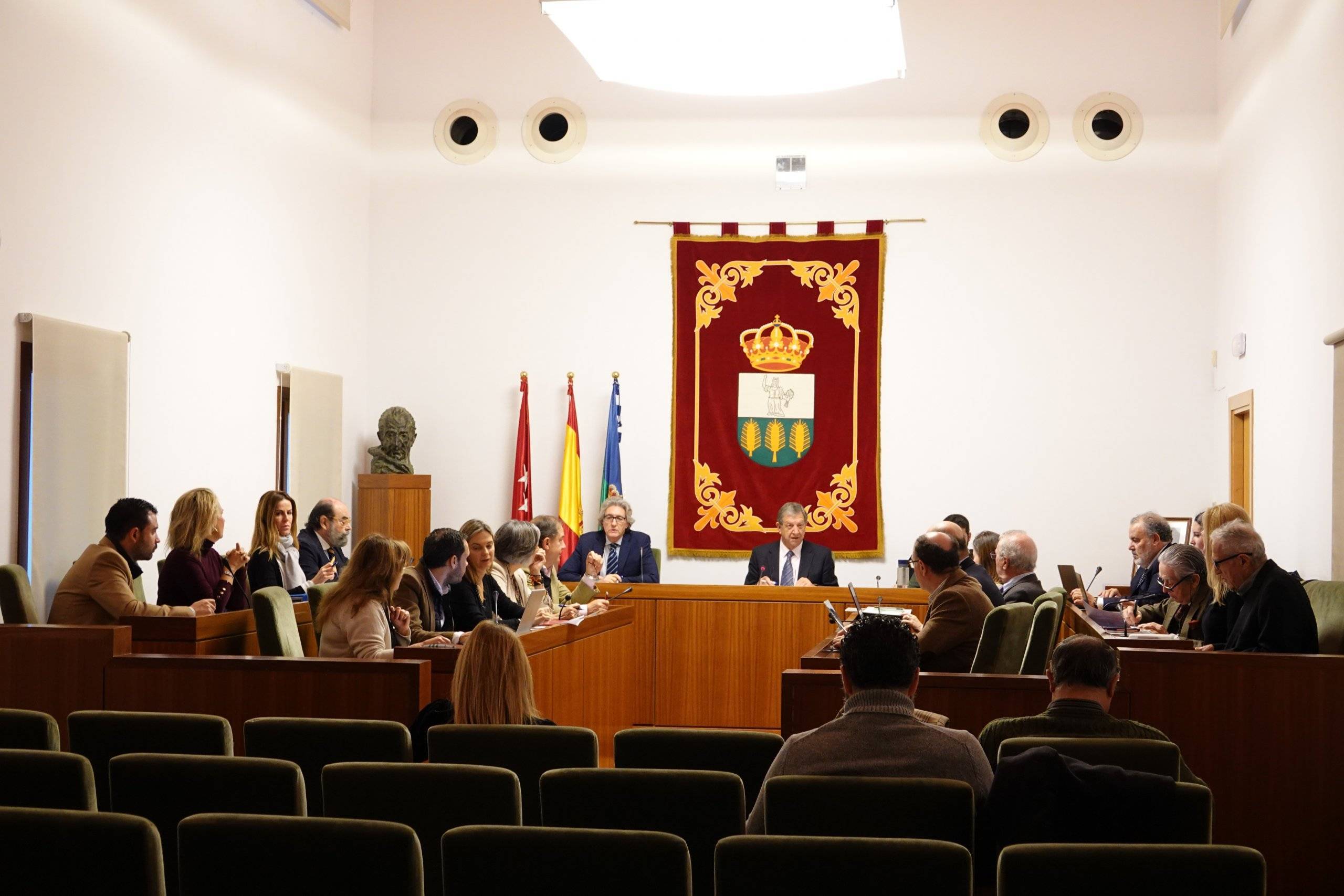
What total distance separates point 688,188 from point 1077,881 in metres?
9.03

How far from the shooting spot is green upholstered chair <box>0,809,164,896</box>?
233 centimetres

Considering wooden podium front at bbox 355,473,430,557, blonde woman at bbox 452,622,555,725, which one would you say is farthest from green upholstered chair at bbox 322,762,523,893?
wooden podium front at bbox 355,473,430,557

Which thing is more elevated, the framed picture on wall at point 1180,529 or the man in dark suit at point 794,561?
the framed picture on wall at point 1180,529

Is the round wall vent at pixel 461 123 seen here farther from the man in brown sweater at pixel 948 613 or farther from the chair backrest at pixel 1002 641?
the chair backrest at pixel 1002 641

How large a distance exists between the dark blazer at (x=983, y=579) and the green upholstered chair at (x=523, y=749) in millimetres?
3642

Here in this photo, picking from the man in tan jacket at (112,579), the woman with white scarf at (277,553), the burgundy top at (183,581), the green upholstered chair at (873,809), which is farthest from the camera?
the woman with white scarf at (277,553)

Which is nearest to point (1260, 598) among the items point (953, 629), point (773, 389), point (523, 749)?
point (953, 629)

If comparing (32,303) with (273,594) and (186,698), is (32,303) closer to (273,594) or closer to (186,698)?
(273,594)

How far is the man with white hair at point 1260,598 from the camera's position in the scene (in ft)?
16.0

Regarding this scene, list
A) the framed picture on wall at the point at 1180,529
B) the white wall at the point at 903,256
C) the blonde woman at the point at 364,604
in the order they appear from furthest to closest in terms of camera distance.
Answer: the white wall at the point at 903,256 < the framed picture on wall at the point at 1180,529 < the blonde woman at the point at 364,604

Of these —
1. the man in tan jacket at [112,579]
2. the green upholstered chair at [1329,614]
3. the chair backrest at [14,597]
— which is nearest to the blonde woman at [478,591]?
the man in tan jacket at [112,579]

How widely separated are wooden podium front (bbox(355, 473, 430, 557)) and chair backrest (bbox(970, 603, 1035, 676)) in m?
5.92

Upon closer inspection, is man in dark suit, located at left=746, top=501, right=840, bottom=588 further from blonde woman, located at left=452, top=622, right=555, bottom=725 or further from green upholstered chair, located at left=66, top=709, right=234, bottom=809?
green upholstered chair, located at left=66, top=709, right=234, bottom=809

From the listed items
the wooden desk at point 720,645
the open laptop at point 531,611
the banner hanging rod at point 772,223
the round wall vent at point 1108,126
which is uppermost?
the round wall vent at point 1108,126
